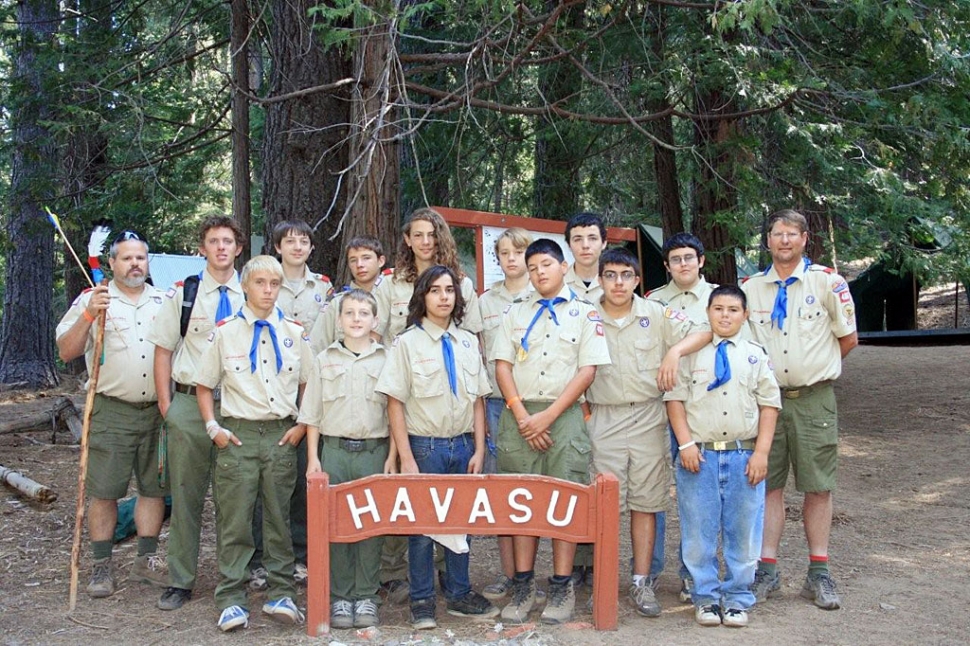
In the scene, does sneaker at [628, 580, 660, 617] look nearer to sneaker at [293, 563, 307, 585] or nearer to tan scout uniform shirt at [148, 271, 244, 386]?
sneaker at [293, 563, 307, 585]

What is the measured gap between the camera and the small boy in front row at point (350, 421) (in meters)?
4.59

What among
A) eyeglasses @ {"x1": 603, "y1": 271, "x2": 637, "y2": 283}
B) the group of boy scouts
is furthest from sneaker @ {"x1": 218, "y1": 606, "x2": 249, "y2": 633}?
eyeglasses @ {"x1": 603, "y1": 271, "x2": 637, "y2": 283}

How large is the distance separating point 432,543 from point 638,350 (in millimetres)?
1388

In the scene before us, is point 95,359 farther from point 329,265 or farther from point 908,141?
point 908,141

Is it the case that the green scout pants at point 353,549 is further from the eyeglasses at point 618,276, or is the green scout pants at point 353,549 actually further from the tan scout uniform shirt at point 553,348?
the eyeglasses at point 618,276

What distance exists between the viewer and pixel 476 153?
36.5 feet

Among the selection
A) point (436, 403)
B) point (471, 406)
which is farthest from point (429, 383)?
point (471, 406)

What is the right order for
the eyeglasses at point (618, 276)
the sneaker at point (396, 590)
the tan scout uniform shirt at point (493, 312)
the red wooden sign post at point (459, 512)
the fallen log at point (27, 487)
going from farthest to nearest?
the fallen log at point (27, 487)
the tan scout uniform shirt at point (493, 312)
the sneaker at point (396, 590)
the eyeglasses at point (618, 276)
the red wooden sign post at point (459, 512)

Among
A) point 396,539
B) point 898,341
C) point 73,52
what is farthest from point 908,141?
point 898,341

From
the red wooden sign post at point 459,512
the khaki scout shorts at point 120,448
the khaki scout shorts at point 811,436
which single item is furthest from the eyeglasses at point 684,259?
the khaki scout shorts at point 120,448

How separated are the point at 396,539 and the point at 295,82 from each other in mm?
3439

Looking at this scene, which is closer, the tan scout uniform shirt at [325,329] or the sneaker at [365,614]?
the sneaker at [365,614]

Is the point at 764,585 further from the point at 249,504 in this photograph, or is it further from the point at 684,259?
the point at 249,504

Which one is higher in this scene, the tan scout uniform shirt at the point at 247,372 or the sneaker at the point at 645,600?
the tan scout uniform shirt at the point at 247,372
